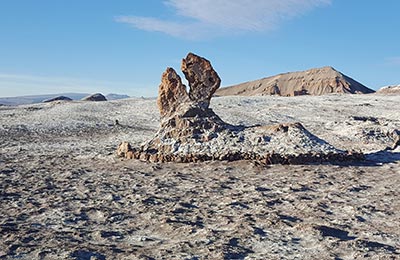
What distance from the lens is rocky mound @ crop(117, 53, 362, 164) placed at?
35.7 ft

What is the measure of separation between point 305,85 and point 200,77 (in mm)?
60100

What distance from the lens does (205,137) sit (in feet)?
37.8

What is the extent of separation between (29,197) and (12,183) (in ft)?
4.04

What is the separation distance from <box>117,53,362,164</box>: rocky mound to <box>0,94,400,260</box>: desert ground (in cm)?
36

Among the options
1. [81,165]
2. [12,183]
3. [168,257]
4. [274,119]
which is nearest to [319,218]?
[168,257]

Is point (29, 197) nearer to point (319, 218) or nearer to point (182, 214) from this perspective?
point (182, 214)

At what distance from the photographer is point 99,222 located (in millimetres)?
6340

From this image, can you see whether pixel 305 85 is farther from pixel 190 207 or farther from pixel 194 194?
pixel 190 207

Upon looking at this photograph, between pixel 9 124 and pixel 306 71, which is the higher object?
pixel 306 71

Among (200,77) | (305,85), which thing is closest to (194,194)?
(200,77)

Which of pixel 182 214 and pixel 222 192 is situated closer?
pixel 182 214

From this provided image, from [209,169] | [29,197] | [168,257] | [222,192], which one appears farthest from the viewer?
[209,169]

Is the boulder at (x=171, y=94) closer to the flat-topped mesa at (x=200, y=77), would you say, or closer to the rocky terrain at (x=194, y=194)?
the rocky terrain at (x=194, y=194)

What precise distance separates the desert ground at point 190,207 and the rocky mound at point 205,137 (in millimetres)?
358
